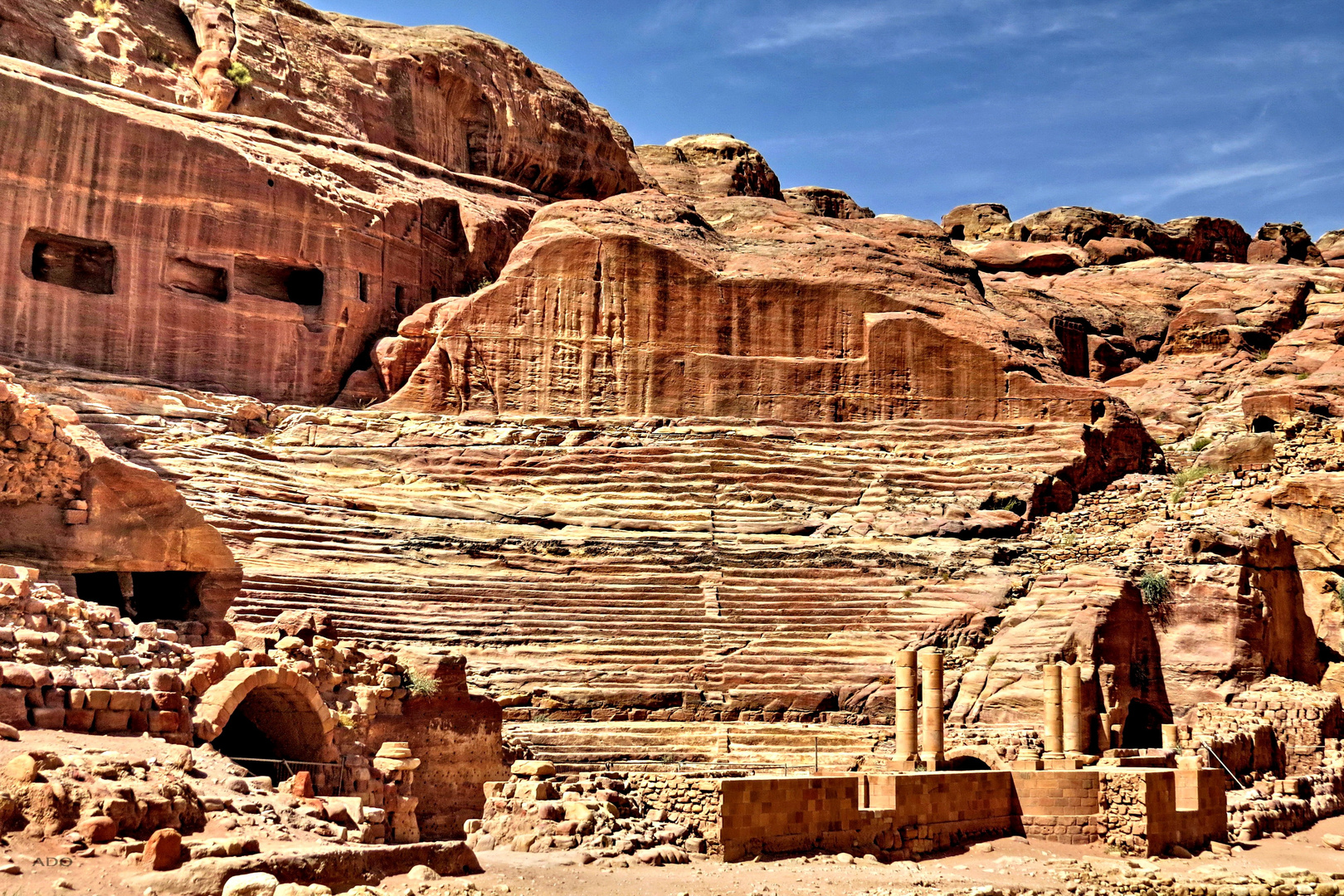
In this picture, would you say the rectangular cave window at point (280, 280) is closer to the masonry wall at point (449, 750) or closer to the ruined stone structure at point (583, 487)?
the ruined stone structure at point (583, 487)

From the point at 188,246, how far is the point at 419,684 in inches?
659

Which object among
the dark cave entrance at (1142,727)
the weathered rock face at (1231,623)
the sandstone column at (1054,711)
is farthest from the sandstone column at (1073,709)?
the weathered rock face at (1231,623)

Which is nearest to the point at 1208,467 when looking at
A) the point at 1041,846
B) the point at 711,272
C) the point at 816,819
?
the point at 711,272

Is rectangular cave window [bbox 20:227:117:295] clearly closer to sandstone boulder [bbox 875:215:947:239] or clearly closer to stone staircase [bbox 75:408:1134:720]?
stone staircase [bbox 75:408:1134:720]

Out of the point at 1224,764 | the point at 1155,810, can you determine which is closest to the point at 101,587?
the point at 1155,810

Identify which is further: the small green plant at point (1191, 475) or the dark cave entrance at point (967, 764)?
the small green plant at point (1191, 475)

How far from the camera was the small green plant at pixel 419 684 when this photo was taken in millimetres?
17672

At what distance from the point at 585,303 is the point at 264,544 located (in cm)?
1093

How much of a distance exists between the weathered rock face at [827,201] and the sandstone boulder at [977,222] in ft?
11.2

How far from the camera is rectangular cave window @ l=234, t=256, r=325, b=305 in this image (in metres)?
32.3

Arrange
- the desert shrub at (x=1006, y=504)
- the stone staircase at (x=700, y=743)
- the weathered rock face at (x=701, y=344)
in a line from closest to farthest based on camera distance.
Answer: the stone staircase at (x=700, y=743) → the desert shrub at (x=1006, y=504) → the weathered rock face at (x=701, y=344)

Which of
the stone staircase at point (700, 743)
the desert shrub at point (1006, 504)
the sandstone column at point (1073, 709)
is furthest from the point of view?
the desert shrub at point (1006, 504)

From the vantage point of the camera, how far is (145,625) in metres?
14.5

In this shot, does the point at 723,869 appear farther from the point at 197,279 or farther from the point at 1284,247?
the point at 1284,247
